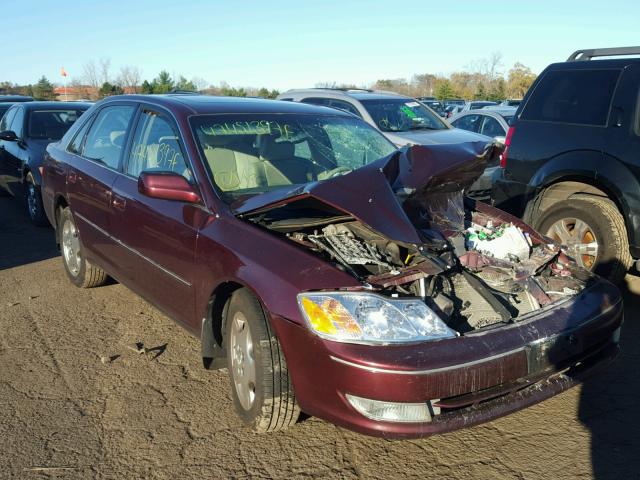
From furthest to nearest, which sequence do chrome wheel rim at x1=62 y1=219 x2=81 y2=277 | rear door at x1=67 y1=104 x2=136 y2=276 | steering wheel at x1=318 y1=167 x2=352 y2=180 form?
chrome wheel rim at x1=62 y1=219 x2=81 y2=277
rear door at x1=67 y1=104 x2=136 y2=276
steering wheel at x1=318 y1=167 x2=352 y2=180

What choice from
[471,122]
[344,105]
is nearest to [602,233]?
[344,105]

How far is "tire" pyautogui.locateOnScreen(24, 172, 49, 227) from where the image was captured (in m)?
8.05

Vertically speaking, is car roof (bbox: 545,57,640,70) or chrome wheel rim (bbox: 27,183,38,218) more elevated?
car roof (bbox: 545,57,640,70)

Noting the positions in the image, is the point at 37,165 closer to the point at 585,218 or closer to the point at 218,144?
the point at 218,144

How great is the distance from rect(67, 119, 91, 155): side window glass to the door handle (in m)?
1.14

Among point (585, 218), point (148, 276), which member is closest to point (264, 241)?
point (148, 276)

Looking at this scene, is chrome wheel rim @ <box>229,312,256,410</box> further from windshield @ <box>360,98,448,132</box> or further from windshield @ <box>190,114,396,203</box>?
windshield @ <box>360,98,448,132</box>

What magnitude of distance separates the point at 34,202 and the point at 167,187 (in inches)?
224

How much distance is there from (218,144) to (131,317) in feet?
6.01

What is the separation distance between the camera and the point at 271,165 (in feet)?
12.9

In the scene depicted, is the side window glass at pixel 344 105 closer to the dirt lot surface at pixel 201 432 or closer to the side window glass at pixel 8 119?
the side window glass at pixel 8 119

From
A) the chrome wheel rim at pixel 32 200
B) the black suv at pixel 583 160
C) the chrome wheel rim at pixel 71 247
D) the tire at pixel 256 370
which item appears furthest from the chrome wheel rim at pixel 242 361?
the chrome wheel rim at pixel 32 200

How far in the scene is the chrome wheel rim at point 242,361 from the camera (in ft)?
10.2

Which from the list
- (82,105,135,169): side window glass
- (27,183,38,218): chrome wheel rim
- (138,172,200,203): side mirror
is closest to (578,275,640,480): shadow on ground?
(138,172,200,203): side mirror
